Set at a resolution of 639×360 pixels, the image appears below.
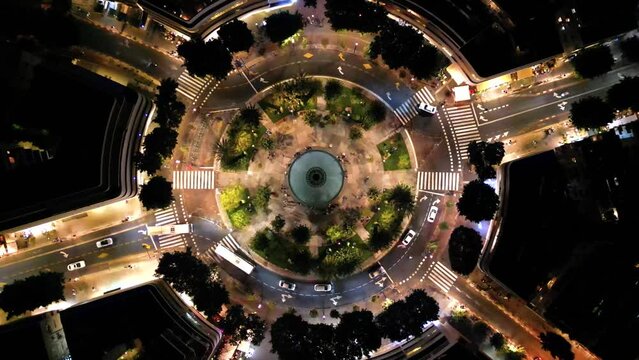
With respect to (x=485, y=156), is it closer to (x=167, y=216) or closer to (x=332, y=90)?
(x=332, y=90)

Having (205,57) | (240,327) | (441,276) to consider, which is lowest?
(240,327)

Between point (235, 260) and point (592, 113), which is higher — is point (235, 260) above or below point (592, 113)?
below

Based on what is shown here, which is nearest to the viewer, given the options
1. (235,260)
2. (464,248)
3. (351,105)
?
(464,248)

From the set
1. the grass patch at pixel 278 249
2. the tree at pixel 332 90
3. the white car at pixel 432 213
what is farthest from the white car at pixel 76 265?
the white car at pixel 432 213

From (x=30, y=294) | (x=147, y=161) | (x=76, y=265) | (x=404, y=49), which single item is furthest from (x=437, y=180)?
(x=30, y=294)

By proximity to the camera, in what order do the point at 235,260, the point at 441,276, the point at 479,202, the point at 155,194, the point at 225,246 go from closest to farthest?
the point at 479,202 < the point at 155,194 < the point at 235,260 < the point at 441,276 < the point at 225,246

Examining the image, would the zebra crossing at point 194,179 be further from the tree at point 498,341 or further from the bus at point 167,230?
the tree at point 498,341

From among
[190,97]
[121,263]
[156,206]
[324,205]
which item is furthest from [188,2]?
[121,263]
